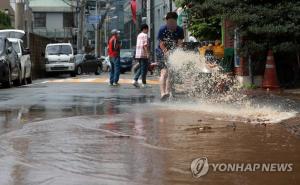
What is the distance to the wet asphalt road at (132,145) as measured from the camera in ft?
18.8

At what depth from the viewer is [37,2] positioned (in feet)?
292

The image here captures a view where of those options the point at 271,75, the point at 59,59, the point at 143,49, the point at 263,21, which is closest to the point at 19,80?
the point at 143,49

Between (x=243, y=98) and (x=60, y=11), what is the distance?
253ft

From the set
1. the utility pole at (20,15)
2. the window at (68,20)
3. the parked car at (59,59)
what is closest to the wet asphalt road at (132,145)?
the parked car at (59,59)

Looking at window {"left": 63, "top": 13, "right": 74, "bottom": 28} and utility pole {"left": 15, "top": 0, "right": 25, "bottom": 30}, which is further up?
window {"left": 63, "top": 13, "right": 74, "bottom": 28}

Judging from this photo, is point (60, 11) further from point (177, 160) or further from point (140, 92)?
point (177, 160)

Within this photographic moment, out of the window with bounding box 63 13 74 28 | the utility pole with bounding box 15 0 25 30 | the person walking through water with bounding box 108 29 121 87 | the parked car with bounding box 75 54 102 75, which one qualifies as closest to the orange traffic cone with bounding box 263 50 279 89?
the person walking through water with bounding box 108 29 121 87

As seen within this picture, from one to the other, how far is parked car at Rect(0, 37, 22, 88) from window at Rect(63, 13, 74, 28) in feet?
223

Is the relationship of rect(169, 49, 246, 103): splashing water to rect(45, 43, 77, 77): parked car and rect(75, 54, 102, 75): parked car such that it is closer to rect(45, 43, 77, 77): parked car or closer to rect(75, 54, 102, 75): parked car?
rect(45, 43, 77, 77): parked car

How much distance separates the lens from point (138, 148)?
7.12 meters

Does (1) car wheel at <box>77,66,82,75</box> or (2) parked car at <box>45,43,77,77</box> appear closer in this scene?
(2) parked car at <box>45,43,77,77</box>

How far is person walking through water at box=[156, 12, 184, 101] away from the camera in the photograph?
41.9 feet

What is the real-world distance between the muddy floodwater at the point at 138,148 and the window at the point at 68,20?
7848 cm

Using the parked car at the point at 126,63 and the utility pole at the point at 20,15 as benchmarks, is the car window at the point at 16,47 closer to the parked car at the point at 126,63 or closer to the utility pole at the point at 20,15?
the parked car at the point at 126,63
